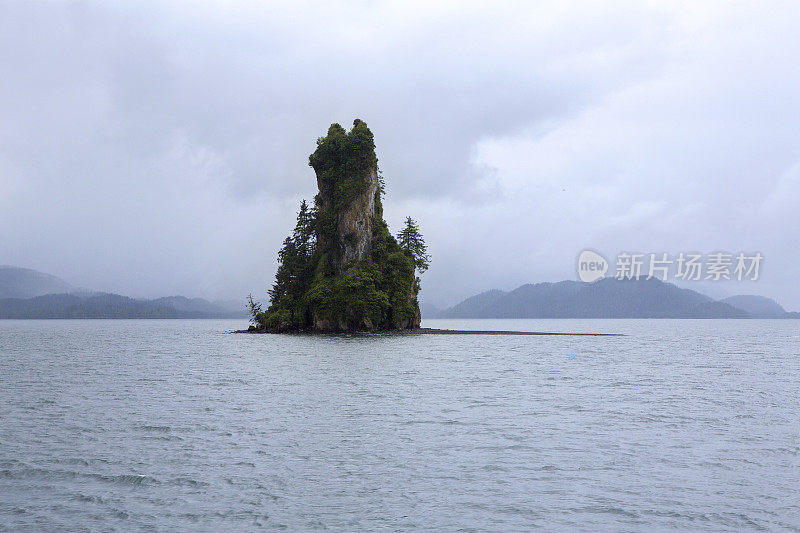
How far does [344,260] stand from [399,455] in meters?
87.9

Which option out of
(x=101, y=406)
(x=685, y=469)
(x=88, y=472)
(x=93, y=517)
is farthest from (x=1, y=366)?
(x=685, y=469)

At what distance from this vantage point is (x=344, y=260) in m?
106

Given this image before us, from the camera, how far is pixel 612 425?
80.7 feet

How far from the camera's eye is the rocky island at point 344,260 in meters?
103

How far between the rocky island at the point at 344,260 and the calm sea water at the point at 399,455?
6229 centimetres

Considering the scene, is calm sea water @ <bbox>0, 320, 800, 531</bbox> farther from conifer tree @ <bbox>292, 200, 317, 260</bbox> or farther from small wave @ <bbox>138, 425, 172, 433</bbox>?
conifer tree @ <bbox>292, 200, 317, 260</bbox>

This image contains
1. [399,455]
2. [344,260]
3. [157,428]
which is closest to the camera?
[399,455]

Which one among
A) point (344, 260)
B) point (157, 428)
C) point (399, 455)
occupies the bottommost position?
point (157, 428)

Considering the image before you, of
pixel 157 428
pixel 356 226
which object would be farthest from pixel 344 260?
pixel 157 428

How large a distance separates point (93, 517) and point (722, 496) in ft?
49.2

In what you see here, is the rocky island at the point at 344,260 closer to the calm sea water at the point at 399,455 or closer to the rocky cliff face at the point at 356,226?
the rocky cliff face at the point at 356,226

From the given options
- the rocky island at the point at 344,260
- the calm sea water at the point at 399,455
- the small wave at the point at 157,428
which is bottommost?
the small wave at the point at 157,428

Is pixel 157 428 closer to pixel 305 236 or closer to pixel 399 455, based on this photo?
pixel 399 455

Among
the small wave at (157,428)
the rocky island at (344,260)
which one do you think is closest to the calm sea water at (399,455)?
the small wave at (157,428)
